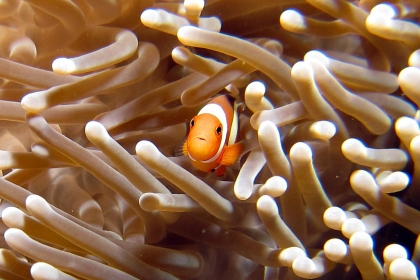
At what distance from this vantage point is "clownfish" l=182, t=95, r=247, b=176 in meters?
0.91

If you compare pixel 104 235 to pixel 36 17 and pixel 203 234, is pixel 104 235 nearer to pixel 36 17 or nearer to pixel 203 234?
pixel 203 234

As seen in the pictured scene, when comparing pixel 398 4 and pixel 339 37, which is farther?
pixel 339 37

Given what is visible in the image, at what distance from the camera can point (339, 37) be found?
39.7 inches

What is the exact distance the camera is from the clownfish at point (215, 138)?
0.91 m

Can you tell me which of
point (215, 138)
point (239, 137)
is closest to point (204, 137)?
point (215, 138)

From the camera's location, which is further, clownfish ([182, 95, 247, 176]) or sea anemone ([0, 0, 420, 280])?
clownfish ([182, 95, 247, 176])

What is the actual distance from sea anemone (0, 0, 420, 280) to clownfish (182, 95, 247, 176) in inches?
1.5

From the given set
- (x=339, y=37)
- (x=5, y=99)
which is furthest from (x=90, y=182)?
(x=339, y=37)

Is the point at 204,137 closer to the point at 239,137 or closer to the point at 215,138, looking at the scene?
the point at 215,138

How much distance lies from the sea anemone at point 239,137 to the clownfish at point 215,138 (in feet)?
0.12

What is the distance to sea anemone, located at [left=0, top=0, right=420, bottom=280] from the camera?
2.51 feet

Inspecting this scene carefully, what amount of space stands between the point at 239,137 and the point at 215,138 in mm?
103

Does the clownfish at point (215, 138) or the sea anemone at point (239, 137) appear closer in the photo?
the sea anemone at point (239, 137)

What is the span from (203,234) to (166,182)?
0.54 feet
